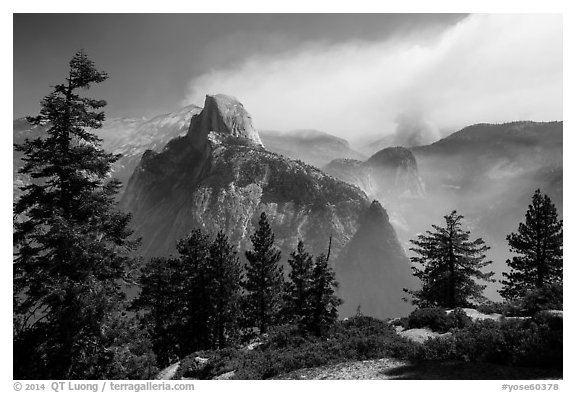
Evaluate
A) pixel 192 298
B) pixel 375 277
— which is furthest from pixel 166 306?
pixel 375 277

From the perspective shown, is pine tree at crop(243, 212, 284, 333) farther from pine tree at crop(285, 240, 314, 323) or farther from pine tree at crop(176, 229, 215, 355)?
pine tree at crop(176, 229, 215, 355)

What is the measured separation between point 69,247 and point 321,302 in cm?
1527

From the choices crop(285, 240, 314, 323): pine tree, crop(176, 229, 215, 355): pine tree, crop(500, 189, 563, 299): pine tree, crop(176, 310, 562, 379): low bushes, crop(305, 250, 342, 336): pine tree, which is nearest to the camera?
crop(176, 310, 562, 379): low bushes

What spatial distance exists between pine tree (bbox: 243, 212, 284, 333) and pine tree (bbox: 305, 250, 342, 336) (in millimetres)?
17202

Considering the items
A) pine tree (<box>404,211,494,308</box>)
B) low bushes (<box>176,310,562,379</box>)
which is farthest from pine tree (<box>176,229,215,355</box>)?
pine tree (<box>404,211,494,308</box>)

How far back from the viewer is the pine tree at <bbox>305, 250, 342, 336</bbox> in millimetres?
23202

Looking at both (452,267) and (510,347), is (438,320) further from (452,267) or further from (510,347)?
(452,267)

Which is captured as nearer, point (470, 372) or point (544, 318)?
point (470, 372)

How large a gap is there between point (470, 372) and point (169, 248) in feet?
618

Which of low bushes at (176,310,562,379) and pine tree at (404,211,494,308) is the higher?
pine tree at (404,211,494,308)

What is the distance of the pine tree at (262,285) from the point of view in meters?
41.9

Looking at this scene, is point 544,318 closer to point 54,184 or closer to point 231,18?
point 231,18
